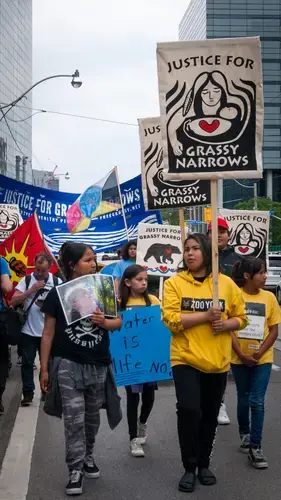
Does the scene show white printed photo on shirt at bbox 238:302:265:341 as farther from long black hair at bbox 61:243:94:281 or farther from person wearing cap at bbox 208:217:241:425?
long black hair at bbox 61:243:94:281

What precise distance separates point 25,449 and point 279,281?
2278cm

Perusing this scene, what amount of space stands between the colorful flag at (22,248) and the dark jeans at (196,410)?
4077mm

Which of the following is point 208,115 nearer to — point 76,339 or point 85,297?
point 85,297

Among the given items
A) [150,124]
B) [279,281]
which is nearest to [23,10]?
[279,281]

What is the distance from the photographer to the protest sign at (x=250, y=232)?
11.1 metres

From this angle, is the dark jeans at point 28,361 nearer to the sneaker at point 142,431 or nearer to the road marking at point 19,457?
the road marking at point 19,457

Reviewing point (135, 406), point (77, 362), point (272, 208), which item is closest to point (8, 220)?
point (135, 406)

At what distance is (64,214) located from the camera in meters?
14.4

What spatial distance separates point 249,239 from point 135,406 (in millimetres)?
4857

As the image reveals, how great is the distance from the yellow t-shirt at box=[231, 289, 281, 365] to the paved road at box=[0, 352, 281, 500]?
2.67 ft

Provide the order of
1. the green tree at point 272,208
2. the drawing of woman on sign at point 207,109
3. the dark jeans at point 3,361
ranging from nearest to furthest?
the drawing of woman on sign at point 207,109
the dark jeans at point 3,361
the green tree at point 272,208

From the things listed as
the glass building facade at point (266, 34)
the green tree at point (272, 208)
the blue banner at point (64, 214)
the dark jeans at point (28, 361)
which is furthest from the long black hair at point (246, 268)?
the glass building facade at point (266, 34)

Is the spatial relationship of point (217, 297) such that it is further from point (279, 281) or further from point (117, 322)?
point (279, 281)

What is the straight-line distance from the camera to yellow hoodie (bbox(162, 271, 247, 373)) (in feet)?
18.8
